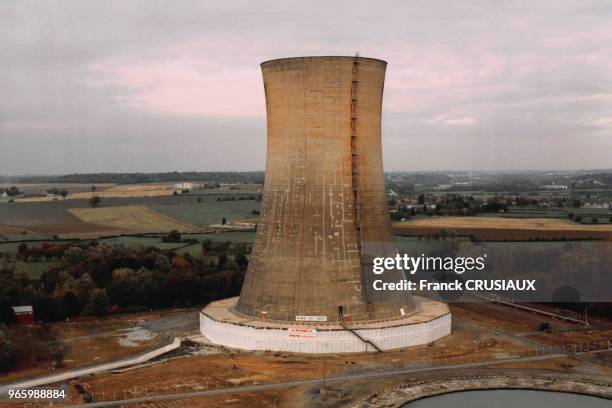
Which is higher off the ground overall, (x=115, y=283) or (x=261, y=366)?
(x=115, y=283)

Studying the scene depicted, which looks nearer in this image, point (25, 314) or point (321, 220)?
point (321, 220)

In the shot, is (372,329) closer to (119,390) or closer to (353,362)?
(353,362)

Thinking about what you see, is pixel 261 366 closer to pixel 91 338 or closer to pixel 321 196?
pixel 321 196

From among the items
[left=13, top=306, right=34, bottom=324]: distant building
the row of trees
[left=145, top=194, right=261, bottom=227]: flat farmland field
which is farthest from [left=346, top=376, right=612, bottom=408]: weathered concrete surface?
[left=145, top=194, right=261, bottom=227]: flat farmland field

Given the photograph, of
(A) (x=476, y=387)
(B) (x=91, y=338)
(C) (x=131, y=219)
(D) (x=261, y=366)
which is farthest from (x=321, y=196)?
(C) (x=131, y=219)

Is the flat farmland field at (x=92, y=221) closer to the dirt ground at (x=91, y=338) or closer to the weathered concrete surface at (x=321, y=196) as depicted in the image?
the dirt ground at (x=91, y=338)

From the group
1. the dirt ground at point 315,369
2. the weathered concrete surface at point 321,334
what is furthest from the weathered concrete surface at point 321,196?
the dirt ground at point 315,369

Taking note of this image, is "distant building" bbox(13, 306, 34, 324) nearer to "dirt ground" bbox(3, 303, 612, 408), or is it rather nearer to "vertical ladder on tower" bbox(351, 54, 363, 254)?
"dirt ground" bbox(3, 303, 612, 408)
